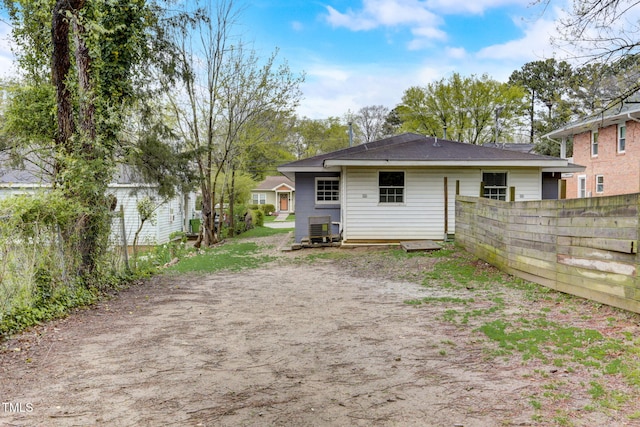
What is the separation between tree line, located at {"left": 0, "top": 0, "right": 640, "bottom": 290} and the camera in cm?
684

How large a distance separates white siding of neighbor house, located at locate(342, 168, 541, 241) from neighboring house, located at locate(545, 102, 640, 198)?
27.6ft

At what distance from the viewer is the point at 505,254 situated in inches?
324

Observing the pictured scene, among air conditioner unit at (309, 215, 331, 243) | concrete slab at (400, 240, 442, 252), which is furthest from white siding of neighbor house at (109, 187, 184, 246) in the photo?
concrete slab at (400, 240, 442, 252)

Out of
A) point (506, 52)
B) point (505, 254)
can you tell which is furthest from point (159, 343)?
point (506, 52)

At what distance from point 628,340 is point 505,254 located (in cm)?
419

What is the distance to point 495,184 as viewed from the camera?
1361 cm

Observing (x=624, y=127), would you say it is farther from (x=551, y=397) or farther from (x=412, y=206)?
(x=551, y=397)

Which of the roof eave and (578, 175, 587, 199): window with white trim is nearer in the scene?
the roof eave

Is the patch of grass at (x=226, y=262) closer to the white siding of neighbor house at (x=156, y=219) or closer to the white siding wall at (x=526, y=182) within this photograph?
the white siding of neighbor house at (x=156, y=219)

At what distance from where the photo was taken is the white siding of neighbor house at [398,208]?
43.3 ft

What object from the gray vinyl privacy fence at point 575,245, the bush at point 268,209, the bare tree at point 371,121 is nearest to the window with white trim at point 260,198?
the bush at point 268,209

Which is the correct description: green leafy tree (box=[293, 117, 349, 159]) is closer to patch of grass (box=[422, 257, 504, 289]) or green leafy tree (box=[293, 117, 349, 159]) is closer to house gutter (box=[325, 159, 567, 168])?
house gutter (box=[325, 159, 567, 168])

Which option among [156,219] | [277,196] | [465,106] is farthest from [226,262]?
[277,196]

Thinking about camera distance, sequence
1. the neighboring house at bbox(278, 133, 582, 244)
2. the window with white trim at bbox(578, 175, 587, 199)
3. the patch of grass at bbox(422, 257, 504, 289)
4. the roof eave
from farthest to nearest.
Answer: the window with white trim at bbox(578, 175, 587, 199), the neighboring house at bbox(278, 133, 582, 244), the roof eave, the patch of grass at bbox(422, 257, 504, 289)
